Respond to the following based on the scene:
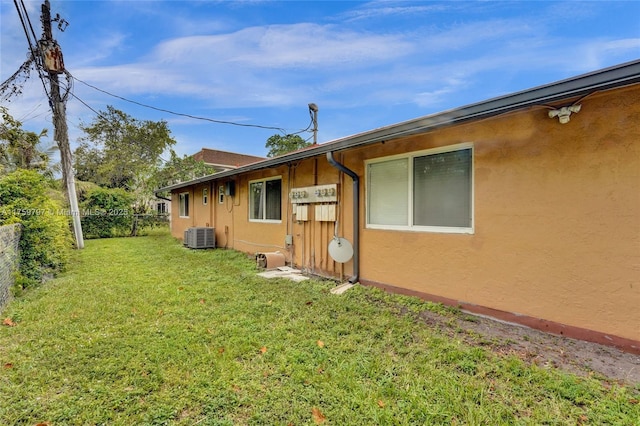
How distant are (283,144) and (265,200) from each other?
18878 mm

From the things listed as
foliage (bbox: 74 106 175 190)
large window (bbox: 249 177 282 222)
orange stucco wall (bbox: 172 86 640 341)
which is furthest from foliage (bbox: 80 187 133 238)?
orange stucco wall (bbox: 172 86 640 341)

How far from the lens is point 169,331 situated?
3.38 metres

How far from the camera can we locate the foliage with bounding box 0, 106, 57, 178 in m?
10.2

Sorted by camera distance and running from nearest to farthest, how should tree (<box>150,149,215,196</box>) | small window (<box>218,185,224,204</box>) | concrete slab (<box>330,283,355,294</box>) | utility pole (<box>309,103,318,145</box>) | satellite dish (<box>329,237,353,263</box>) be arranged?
concrete slab (<box>330,283,355,294</box>) < satellite dish (<box>329,237,353,263</box>) < small window (<box>218,185,224,204</box>) < utility pole (<box>309,103,318,145</box>) < tree (<box>150,149,215,196</box>)

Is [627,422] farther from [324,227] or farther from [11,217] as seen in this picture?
[11,217]

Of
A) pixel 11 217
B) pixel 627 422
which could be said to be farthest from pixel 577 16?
pixel 11 217

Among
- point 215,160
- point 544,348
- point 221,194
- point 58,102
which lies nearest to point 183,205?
point 221,194

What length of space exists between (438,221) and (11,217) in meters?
6.84

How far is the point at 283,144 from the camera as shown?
26.1 meters

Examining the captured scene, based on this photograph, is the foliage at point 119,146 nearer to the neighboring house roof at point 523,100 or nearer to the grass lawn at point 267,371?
the grass lawn at point 267,371

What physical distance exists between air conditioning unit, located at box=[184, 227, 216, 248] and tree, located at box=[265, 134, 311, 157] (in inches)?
618

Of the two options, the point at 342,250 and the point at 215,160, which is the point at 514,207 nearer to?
the point at 342,250

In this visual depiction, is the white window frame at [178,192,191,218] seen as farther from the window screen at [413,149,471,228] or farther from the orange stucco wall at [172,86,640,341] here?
the orange stucco wall at [172,86,640,341]

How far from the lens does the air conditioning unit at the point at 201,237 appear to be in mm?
10242
